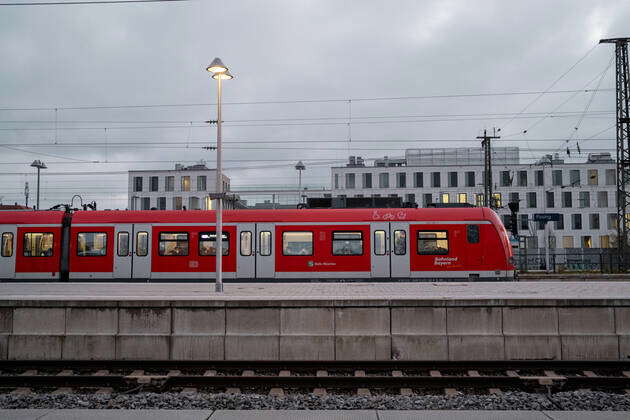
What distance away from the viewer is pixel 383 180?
214 ft

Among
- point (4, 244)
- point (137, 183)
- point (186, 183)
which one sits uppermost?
point (137, 183)

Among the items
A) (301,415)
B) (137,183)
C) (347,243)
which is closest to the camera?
(301,415)

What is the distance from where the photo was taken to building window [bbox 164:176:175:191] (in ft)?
227

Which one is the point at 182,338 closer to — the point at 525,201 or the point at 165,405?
the point at 165,405

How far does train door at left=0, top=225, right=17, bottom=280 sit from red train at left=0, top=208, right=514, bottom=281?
54 mm

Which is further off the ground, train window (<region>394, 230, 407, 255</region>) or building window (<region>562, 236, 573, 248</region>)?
building window (<region>562, 236, 573, 248</region>)

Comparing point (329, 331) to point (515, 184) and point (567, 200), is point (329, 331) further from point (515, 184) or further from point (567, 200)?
point (567, 200)

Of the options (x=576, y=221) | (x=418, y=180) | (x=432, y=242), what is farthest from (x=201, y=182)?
(x=432, y=242)

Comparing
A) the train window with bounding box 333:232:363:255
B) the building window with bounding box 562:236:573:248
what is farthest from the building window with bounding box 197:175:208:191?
the train window with bounding box 333:232:363:255

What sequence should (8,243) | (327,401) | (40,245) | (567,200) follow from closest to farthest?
(327,401), (40,245), (8,243), (567,200)

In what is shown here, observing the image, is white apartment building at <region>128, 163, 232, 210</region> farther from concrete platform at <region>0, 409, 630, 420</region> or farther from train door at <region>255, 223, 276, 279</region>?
concrete platform at <region>0, 409, 630, 420</region>

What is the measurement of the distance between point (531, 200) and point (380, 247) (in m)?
48.6

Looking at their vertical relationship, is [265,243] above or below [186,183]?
below

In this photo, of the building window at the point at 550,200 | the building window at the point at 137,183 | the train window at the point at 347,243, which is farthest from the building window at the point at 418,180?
the train window at the point at 347,243
